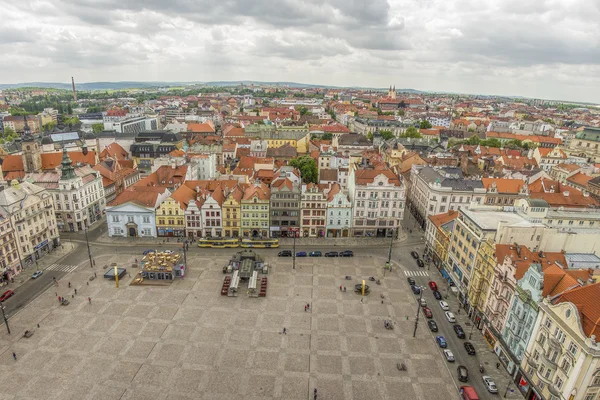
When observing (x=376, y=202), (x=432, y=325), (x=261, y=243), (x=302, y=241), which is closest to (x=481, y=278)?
(x=432, y=325)

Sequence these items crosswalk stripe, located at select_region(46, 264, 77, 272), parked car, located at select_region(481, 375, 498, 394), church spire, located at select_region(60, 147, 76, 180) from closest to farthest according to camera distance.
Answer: parked car, located at select_region(481, 375, 498, 394) < crosswalk stripe, located at select_region(46, 264, 77, 272) < church spire, located at select_region(60, 147, 76, 180)

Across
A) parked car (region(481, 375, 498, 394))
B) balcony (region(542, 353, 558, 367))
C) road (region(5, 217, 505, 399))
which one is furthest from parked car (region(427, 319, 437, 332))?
balcony (region(542, 353, 558, 367))

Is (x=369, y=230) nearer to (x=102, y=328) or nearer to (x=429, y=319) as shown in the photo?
(x=429, y=319)

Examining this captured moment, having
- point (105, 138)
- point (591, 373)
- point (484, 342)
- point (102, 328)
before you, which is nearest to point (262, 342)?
point (102, 328)

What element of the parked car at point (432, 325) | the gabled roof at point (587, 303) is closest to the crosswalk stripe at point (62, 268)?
the parked car at point (432, 325)

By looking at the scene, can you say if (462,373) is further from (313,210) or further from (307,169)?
(307,169)

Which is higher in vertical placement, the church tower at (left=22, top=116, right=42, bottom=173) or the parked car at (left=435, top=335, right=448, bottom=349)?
the church tower at (left=22, top=116, right=42, bottom=173)

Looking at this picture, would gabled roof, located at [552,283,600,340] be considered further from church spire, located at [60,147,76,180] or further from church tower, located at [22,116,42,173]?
church tower, located at [22,116,42,173]
